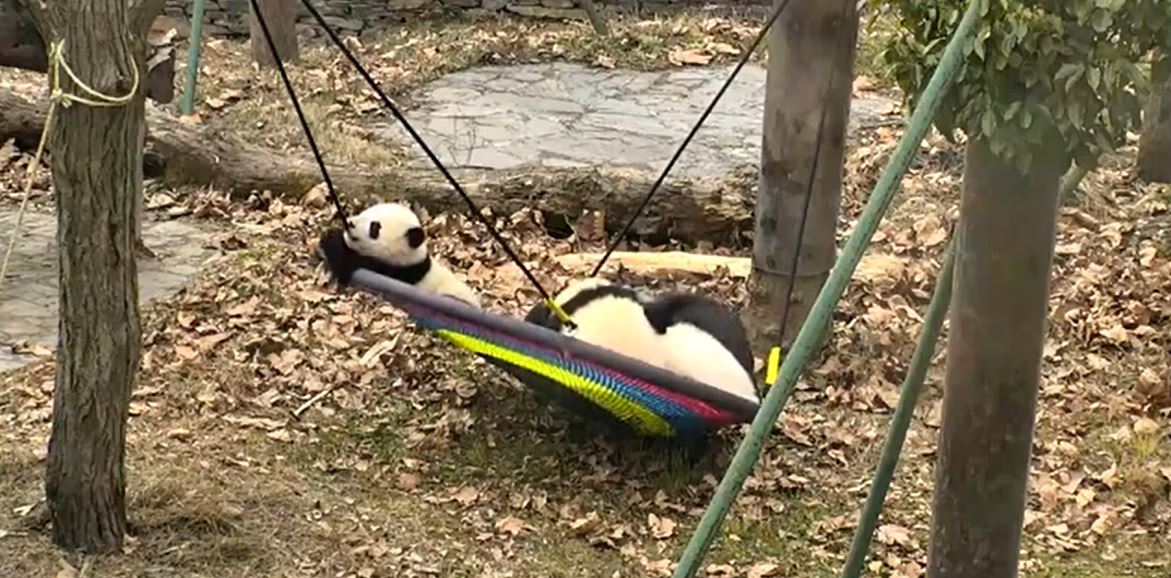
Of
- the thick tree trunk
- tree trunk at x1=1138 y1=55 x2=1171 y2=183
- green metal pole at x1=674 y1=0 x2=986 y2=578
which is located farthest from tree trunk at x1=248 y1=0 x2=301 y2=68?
green metal pole at x1=674 y1=0 x2=986 y2=578

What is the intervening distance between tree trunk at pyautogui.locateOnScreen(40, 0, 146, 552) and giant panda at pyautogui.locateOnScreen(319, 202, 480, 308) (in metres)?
1.46

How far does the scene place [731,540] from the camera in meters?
4.61

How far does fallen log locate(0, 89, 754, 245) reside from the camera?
22.5 ft

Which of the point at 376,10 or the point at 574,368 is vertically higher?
the point at 376,10

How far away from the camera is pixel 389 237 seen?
5328 millimetres

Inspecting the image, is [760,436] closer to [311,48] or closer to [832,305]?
[832,305]

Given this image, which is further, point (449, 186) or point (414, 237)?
point (449, 186)

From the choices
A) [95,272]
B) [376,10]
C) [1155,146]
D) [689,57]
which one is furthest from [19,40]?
[376,10]

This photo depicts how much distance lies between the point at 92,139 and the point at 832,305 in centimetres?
189

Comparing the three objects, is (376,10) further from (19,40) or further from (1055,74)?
(1055,74)

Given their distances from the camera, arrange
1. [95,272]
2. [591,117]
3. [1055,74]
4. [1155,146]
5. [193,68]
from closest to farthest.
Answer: [1055,74]
[95,272]
[1155,146]
[193,68]
[591,117]

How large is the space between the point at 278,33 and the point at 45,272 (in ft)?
11.7

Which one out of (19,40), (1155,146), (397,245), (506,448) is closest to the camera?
(506,448)

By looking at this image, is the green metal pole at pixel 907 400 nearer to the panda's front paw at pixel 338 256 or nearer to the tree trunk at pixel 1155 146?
the panda's front paw at pixel 338 256
